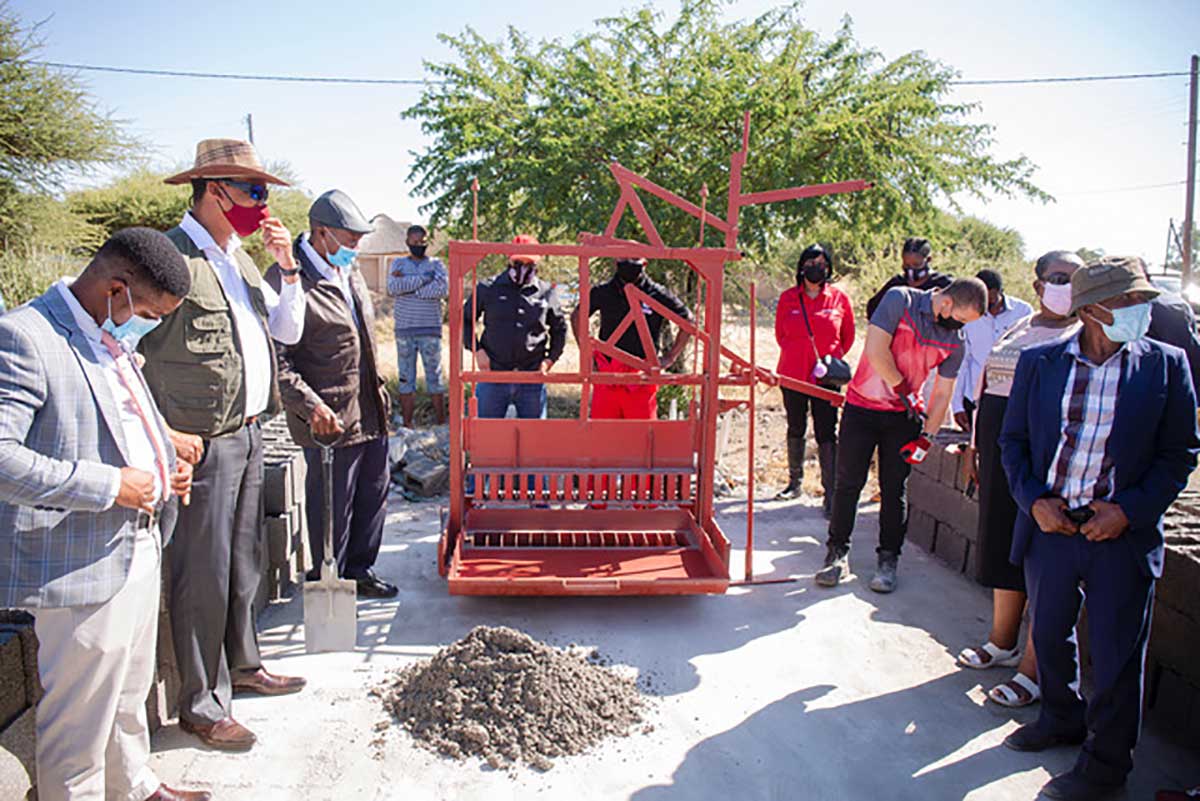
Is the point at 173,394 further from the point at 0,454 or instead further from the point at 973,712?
the point at 973,712

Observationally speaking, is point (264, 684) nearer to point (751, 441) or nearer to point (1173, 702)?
point (751, 441)

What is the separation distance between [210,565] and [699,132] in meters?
5.94

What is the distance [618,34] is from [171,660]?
7.21m

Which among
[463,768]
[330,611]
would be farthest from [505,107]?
[463,768]

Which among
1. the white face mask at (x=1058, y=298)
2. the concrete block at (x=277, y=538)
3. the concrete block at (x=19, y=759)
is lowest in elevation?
the concrete block at (x=277, y=538)

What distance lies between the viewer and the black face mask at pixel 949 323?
14.4 ft

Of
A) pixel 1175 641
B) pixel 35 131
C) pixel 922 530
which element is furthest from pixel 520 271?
pixel 35 131

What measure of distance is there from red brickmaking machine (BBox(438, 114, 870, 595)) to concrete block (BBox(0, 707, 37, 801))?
2245 mm

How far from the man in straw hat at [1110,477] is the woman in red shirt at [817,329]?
3.00m

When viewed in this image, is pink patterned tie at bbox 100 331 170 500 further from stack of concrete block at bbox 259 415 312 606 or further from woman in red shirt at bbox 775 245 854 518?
woman in red shirt at bbox 775 245 854 518

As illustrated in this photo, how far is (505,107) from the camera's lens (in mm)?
7910

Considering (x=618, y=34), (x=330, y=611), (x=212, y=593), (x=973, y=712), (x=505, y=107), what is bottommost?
(x=973, y=712)

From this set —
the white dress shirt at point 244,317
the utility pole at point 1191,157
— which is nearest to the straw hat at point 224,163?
the white dress shirt at point 244,317

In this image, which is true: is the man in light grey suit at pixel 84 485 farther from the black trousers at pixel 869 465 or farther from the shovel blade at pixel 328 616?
the black trousers at pixel 869 465
